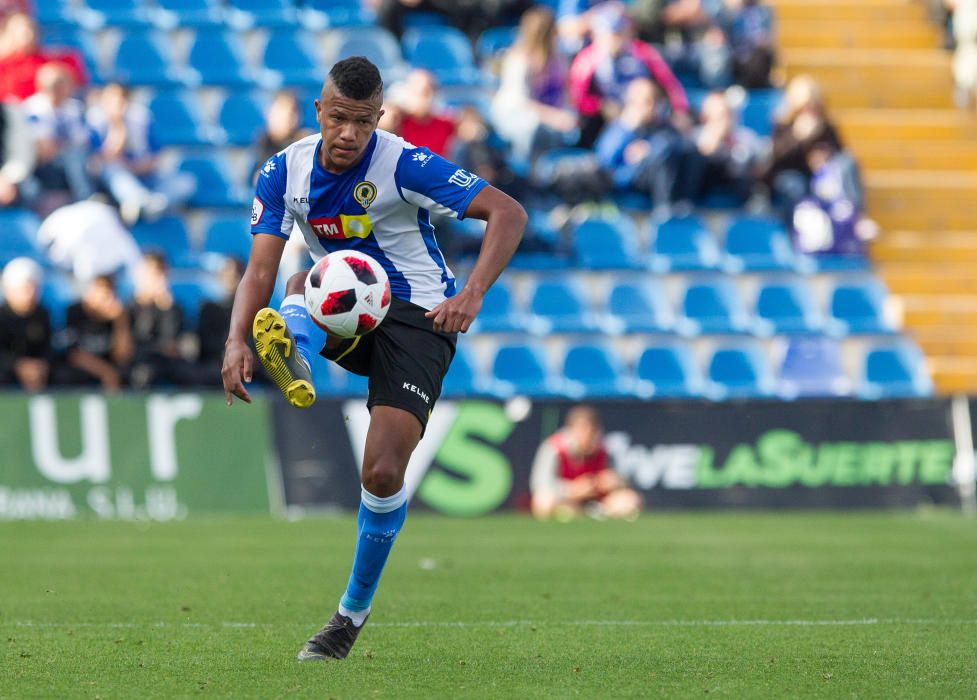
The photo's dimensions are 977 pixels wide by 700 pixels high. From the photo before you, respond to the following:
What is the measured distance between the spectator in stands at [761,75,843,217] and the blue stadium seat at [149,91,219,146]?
20.1ft

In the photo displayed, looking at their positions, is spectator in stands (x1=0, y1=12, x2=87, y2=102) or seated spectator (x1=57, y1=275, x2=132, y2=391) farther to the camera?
spectator in stands (x1=0, y1=12, x2=87, y2=102)

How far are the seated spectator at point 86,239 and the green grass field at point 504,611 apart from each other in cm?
299

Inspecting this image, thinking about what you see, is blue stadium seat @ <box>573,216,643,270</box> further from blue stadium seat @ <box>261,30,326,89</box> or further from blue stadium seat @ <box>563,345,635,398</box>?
blue stadium seat @ <box>261,30,326,89</box>

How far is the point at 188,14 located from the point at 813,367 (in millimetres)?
7799

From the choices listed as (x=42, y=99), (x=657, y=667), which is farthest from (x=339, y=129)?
(x=42, y=99)

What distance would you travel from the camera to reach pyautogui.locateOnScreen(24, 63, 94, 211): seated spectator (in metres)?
15.4

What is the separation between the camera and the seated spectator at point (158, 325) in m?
14.1

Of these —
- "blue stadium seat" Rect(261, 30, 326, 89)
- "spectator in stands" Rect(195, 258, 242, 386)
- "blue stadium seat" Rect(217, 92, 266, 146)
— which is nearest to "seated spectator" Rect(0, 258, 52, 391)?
"spectator in stands" Rect(195, 258, 242, 386)

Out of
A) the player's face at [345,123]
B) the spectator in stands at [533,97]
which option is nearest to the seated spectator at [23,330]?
→ the spectator in stands at [533,97]

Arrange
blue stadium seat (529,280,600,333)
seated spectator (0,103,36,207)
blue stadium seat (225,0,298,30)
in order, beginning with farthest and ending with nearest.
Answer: blue stadium seat (225,0,298,30) → blue stadium seat (529,280,600,333) → seated spectator (0,103,36,207)

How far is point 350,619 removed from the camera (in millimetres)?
6180

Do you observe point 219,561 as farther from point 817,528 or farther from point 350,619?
point 817,528

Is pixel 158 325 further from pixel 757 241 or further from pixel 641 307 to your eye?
pixel 757 241

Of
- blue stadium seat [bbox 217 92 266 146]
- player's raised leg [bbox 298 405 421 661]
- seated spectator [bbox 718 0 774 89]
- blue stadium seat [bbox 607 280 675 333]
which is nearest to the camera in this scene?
player's raised leg [bbox 298 405 421 661]
